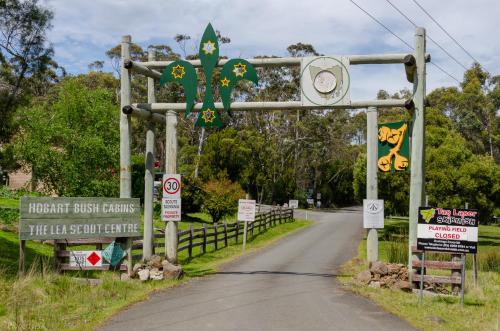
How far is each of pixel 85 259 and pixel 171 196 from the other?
2849 millimetres

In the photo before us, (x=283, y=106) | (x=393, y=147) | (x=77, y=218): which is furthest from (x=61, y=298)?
(x=393, y=147)

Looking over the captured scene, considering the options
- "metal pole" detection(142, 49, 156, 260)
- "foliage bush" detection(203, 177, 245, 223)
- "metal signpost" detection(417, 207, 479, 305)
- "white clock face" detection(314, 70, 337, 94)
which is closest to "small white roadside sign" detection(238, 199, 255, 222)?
"metal pole" detection(142, 49, 156, 260)

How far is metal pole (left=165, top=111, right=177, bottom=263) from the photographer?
46.0 feet

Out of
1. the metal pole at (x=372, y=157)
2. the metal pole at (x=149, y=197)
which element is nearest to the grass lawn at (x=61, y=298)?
the metal pole at (x=149, y=197)

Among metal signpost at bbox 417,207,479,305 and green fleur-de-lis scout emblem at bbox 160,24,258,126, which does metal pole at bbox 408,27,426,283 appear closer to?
metal signpost at bbox 417,207,479,305

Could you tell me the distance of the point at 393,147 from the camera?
13.1 m

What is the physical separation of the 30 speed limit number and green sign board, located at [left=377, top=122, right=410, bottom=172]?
495 centimetres

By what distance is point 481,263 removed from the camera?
1958cm

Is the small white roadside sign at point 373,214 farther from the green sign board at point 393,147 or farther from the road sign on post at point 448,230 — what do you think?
the road sign on post at point 448,230

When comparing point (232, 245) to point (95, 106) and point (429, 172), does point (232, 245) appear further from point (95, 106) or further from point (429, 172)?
point (429, 172)

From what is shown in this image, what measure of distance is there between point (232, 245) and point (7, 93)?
11.9 metres

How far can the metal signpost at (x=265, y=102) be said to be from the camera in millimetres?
12719

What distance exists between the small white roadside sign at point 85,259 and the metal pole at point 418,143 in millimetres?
6861

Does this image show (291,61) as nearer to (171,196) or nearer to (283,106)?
(283,106)
